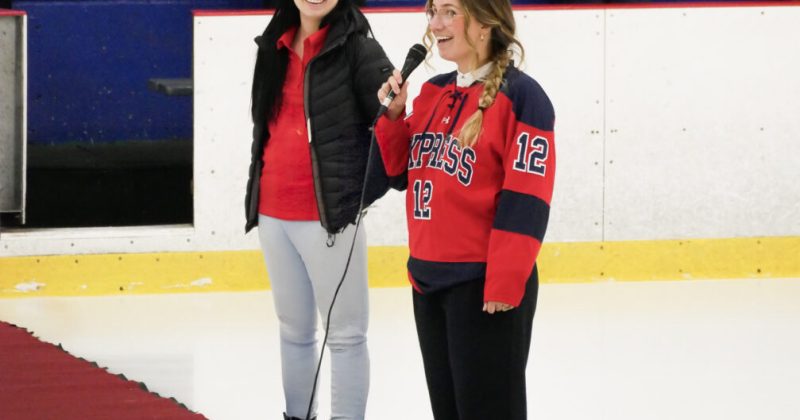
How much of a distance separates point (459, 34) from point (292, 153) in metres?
0.81

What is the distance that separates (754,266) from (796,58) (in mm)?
846

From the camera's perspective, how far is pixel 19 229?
5355 mm

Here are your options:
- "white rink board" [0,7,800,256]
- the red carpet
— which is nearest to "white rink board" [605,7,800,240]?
"white rink board" [0,7,800,256]

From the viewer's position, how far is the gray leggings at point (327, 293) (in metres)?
2.95

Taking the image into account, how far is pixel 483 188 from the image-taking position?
220cm

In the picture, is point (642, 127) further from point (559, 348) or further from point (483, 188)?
point (483, 188)

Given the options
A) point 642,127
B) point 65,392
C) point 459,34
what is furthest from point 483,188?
point 642,127

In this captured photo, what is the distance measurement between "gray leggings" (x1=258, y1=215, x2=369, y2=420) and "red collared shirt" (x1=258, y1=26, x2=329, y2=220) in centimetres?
3

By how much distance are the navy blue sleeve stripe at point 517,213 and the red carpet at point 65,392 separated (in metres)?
1.52

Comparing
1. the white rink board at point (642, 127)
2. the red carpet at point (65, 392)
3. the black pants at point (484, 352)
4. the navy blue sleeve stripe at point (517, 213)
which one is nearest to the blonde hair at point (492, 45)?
the navy blue sleeve stripe at point (517, 213)

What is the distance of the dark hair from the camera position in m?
2.97

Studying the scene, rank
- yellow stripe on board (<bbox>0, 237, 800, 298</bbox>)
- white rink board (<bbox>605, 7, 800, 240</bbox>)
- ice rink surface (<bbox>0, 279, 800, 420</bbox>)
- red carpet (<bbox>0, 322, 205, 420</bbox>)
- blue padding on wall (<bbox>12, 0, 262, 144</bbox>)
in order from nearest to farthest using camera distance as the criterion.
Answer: red carpet (<bbox>0, 322, 205, 420</bbox>), ice rink surface (<bbox>0, 279, 800, 420</bbox>), yellow stripe on board (<bbox>0, 237, 800, 298</bbox>), white rink board (<bbox>605, 7, 800, 240</bbox>), blue padding on wall (<bbox>12, 0, 262, 144</bbox>)

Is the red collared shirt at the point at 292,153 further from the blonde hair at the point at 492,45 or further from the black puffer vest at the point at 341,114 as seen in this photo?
the blonde hair at the point at 492,45

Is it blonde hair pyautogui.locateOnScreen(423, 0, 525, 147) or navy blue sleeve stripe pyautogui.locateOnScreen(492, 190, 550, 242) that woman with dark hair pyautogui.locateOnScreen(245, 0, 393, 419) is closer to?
blonde hair pyautogui.locateOnScreen(423, 0, 525, 147)
